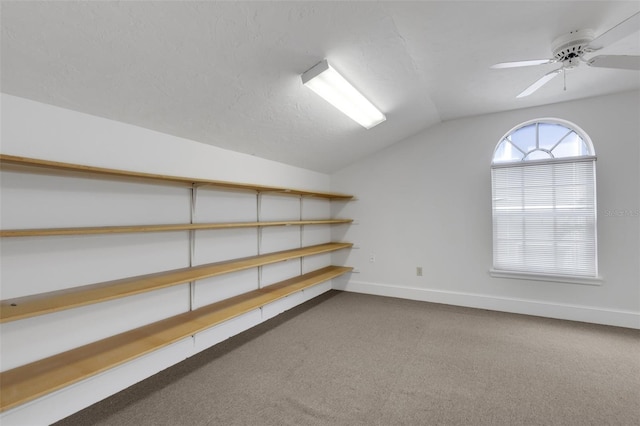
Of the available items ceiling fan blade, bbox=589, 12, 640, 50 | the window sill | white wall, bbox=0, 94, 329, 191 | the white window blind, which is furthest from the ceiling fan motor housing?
white wall, bbox=0, 94, 329, 191

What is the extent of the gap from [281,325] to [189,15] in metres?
2.77

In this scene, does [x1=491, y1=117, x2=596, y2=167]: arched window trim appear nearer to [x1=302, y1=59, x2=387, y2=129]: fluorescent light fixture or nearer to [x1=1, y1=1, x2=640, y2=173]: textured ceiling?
[x1=1, y1=1, x2=640, y2=173]: textured ceiling

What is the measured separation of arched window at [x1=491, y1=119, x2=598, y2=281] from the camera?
3.00m

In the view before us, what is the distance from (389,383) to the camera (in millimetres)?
1941

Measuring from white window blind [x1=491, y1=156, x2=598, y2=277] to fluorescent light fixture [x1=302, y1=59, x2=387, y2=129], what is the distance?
1.85 metres

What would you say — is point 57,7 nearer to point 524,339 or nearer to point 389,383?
point 389,383

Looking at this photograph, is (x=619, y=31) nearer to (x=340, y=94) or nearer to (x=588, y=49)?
(x=588, y=49)

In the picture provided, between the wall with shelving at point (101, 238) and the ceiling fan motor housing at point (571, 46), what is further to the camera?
the ceiling fan motor housing at point (571, 46)

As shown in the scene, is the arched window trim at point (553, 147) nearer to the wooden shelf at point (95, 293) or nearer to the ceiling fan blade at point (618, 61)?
the ceiling fan blade at point (618, 61)

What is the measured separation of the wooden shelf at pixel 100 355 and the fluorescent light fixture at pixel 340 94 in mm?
1976

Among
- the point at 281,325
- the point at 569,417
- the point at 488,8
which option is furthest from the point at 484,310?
the point at 488,8

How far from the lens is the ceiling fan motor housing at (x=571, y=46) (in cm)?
183

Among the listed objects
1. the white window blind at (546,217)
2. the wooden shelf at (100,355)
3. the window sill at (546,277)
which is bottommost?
the wooden shelf at (100,355)

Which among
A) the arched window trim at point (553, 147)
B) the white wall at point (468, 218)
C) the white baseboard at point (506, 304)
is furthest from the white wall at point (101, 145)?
the arched window trim at point (553, 147)
